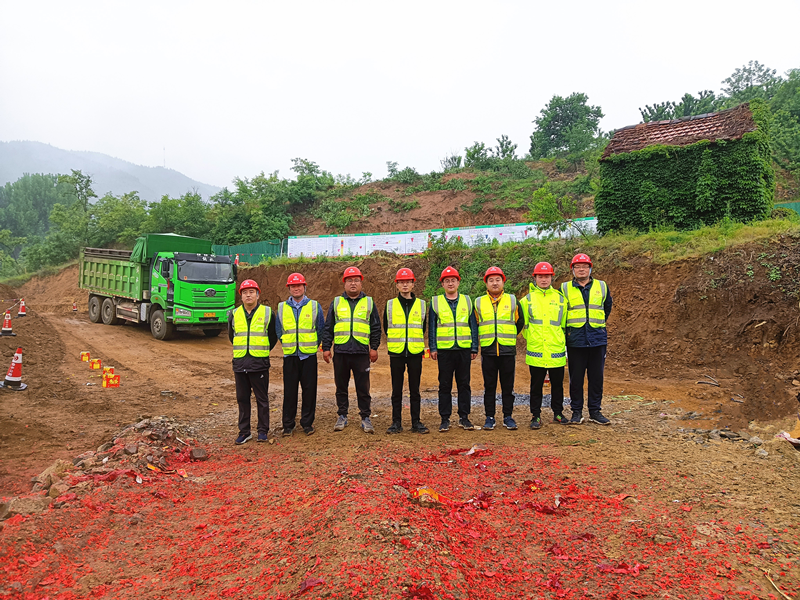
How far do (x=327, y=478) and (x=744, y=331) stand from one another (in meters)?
8.99

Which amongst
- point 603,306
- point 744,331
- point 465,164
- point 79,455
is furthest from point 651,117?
point 79,455

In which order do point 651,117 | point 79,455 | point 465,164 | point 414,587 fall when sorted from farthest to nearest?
point 465,164
point 651,117
point 79,455
point 414,587

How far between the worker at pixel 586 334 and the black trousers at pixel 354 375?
2.64 m

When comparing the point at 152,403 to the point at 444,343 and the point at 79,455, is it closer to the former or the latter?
the point at 79,455

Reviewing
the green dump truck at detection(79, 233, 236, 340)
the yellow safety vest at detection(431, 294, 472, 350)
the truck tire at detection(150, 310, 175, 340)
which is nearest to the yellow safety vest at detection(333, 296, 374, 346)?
the yellow safety vest at detection(431, 294, 472, 350)

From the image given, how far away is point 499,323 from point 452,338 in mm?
632

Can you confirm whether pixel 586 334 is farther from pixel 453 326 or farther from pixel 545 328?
pixel 453 326

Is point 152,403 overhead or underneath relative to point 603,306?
underneath


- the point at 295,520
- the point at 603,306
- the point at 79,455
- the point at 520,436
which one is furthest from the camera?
the point at 603,306

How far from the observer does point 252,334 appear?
253 inches

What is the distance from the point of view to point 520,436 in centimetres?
622

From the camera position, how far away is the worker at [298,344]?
6.49 metres

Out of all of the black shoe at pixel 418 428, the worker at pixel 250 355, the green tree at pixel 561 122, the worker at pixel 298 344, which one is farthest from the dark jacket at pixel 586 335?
the green tree at pixel 561 122

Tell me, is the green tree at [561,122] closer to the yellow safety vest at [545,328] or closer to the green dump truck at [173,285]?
the green dump truck at [173,285]
